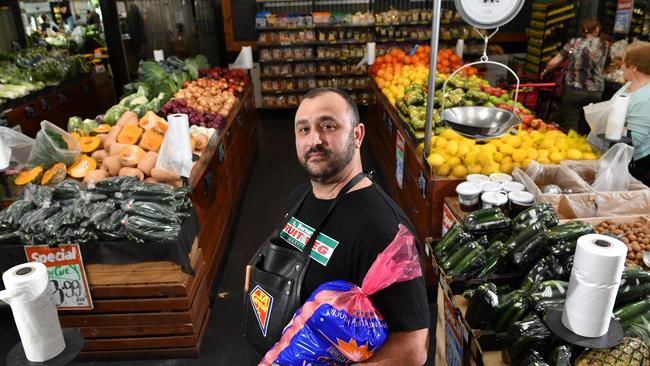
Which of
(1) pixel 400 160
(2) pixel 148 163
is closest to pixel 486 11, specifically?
(1) pixel 400 160

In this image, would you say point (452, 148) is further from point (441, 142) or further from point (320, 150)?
point (320, 150)

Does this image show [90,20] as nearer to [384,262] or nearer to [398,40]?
[398,40]

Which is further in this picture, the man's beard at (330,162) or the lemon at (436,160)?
the lemon at (436,160)

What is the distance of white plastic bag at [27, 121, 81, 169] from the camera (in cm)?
321

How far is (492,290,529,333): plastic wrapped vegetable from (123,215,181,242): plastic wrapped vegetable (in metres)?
1.78

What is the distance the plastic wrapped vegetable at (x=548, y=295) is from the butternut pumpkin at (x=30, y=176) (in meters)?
A: 3.08

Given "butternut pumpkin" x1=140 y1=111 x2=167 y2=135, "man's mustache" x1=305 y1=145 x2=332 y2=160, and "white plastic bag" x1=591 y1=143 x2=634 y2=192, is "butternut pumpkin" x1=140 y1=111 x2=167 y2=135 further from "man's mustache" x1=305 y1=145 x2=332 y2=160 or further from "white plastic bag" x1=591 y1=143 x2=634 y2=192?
"white plastic bag" x1=591 y1=143 x2=634 y2=192

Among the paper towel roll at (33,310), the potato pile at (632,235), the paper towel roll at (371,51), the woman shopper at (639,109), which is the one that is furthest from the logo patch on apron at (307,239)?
the paper towel roll at (371,51)

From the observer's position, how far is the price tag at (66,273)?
2682 millimetres

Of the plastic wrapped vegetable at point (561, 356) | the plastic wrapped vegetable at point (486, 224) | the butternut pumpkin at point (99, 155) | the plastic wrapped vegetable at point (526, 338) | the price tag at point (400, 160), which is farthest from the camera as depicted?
the price tag at point (400, 160)

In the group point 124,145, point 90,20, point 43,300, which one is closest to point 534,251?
point 43,300

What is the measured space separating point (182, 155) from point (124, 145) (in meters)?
0.69

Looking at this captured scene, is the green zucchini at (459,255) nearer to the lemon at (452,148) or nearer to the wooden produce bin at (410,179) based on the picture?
the wooden produce bin at (410,179)

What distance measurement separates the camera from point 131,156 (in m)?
3.29
